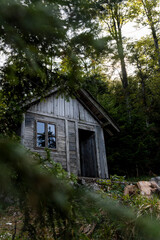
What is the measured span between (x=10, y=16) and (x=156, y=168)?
19228mm

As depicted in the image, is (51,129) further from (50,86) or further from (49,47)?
(49,47)

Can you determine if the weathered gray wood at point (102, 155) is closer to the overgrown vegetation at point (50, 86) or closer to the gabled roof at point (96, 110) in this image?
the gabled roof at point (96, 110)

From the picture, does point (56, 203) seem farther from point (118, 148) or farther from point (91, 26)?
point (118, 148)

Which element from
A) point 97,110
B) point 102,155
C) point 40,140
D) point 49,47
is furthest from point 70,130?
point 49,47

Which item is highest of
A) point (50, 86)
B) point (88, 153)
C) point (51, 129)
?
point (51, 129)

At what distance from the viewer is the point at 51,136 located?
10766 millimetres

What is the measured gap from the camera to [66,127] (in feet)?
37.9

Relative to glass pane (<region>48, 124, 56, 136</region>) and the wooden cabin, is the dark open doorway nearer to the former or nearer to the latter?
the wooden cabin

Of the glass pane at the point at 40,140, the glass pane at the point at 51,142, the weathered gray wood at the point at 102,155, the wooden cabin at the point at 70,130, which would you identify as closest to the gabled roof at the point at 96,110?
the wooden cabin at the point at 70,130

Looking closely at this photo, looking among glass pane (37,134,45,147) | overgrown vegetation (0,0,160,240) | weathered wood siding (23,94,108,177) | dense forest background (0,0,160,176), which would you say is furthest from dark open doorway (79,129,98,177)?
overgrown vegetation (0,0,160,240)

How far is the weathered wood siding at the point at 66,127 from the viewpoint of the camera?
10.3 metres

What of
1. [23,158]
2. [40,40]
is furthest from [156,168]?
[23,158]

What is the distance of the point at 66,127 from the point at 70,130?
12.5 inches

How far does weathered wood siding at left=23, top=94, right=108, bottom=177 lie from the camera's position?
10257mm
